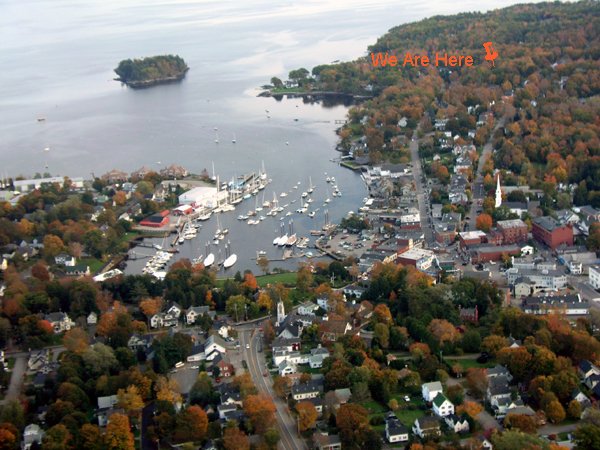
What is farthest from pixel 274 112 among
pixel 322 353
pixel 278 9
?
pixel 278 9

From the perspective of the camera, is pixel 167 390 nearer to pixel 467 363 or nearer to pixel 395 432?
pixel 395 432

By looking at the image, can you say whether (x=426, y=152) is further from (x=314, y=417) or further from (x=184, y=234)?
(x=314, y=417)

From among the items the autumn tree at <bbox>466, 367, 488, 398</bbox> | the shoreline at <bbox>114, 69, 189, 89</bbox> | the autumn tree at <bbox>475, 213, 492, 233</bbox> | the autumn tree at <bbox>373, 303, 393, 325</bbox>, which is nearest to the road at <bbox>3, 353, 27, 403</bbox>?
the autumn tree at <bbox>373, 303, 393, 325</bbox>

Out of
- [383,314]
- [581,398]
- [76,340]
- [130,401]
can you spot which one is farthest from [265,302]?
[581,398]

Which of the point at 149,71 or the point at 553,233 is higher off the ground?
the point at 149,71

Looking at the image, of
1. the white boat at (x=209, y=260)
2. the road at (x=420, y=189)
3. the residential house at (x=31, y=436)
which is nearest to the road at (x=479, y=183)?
the road at (x=420, y=189)

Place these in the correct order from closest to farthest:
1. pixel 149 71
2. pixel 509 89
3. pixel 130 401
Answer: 1. pixel 130 401
2. pixel 509 89
3. pixel 149 71
